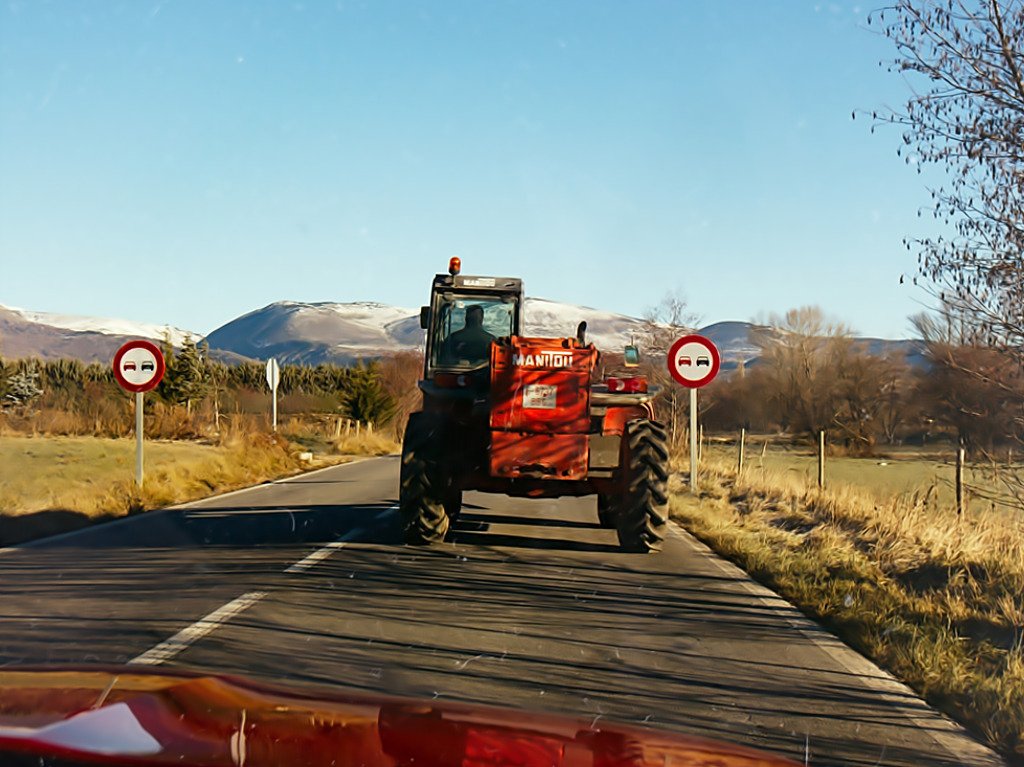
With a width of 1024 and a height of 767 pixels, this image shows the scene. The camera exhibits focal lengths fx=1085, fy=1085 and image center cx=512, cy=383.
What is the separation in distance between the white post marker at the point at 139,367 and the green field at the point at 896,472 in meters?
11.5

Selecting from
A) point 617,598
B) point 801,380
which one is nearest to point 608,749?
point 617,598

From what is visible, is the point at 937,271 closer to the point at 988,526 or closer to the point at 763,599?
the point at 763,599

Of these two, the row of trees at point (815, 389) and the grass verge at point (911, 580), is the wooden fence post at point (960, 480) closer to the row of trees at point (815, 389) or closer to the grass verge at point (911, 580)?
the grass verge at point (911, 580)

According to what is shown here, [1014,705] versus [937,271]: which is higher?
[937,271]

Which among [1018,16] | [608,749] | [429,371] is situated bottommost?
[608,749]

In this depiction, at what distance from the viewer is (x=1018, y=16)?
25.1 feet

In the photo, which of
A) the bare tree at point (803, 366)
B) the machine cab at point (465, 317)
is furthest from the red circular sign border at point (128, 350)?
the bare tree at point (803, 366)

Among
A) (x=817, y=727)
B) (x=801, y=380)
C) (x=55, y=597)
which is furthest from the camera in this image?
(x=801, y=380)

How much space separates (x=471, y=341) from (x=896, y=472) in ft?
90.7

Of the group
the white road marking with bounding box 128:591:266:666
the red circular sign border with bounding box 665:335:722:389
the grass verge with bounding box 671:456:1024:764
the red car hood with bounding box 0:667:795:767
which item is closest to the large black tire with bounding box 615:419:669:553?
the grass verge with bounding box 671:456:1024:764

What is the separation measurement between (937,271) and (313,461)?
2461cm

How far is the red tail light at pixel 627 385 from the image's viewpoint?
39.1 feet

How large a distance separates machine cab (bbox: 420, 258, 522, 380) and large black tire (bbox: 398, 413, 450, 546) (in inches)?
82.3

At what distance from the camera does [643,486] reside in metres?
11.3
